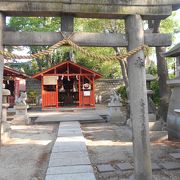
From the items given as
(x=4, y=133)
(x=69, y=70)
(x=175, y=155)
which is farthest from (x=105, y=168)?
(x=69, y=70)

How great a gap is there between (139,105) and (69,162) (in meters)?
2.38

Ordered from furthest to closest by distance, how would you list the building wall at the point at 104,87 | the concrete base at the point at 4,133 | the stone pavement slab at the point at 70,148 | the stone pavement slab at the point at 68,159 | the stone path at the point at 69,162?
the building wall at the point at 104,87 < the concrete base at the point at 4,133 < the stone pavement slab at the point at 70,148 < the stone pavement slab at the point at 68,159 < the stone path at the point at 69,162

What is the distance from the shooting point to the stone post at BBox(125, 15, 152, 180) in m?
5.00

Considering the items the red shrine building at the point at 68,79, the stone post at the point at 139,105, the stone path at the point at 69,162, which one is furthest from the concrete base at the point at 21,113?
the stone post at the point at 139,105

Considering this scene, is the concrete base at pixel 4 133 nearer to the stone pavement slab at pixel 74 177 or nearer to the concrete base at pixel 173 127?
the stone pavement slab at pixel 74 177

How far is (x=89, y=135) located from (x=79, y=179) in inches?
227

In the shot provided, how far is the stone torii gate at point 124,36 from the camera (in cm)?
490

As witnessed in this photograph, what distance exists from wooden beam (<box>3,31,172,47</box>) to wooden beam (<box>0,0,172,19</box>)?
0.38 m

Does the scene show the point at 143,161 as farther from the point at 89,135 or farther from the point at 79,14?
the point at 89,135

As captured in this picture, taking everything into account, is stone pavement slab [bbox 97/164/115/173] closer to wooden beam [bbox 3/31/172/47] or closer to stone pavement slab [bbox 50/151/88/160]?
stone pavement slab [bbox 50/151/88/160]

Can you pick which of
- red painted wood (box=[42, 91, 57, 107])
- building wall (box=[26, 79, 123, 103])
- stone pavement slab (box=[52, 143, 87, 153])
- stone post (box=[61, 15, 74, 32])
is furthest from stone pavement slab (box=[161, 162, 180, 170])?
building wall (box=[26, 79, 123, 103])

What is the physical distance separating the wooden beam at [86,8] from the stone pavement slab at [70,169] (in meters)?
3.17

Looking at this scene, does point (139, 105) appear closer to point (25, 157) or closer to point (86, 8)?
point (86, 8)

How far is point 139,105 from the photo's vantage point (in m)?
5.03
